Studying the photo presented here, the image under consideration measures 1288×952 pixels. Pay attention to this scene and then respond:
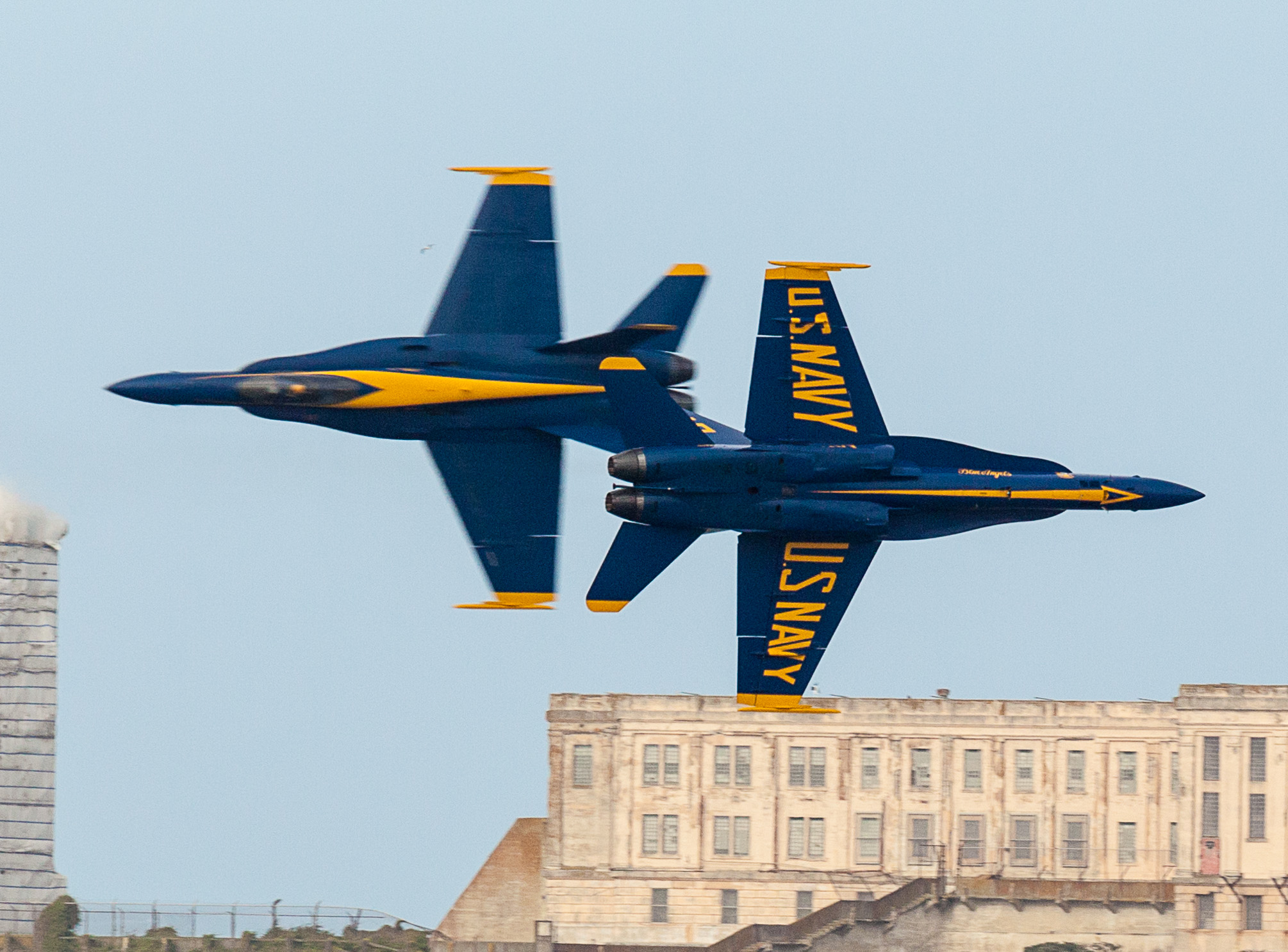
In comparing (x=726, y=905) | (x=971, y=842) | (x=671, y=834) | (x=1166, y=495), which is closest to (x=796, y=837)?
(x=726, y=905)

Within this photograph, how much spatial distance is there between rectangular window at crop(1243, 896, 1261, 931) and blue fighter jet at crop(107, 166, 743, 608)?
55663 mm

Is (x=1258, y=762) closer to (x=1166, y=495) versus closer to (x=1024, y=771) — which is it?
(x=1024, y=771)

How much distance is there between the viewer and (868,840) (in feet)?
389

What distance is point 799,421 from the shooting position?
56875 millimetres

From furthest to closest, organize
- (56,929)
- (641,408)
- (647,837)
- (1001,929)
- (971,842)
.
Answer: (647,837)
(971,842)
(56,929)
(1001,929)
(641,408)

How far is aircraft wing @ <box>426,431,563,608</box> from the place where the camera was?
61.3 meters

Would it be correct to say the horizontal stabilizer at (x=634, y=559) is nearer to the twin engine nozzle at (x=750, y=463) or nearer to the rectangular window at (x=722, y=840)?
the twin engine nozzle at (x=750, y=463)

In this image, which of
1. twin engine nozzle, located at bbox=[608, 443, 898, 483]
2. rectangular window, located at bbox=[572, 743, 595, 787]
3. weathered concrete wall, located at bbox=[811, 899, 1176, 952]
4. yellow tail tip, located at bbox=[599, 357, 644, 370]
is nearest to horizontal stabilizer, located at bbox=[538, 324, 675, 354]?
yellow tail tip, located at bbox=[599, 357, 644, 370]

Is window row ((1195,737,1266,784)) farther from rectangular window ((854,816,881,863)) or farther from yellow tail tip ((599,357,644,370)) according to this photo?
yellow tail tip ((599,357,644,370))

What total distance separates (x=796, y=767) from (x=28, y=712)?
61.4 m

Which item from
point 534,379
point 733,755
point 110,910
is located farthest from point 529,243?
point 733,755

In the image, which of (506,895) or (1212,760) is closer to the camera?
(1212,760)

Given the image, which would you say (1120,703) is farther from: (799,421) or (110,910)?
(799,421)

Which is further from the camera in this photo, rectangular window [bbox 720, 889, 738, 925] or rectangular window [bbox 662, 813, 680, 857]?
rectangular window [bbox 662, 813, 680, 857]
